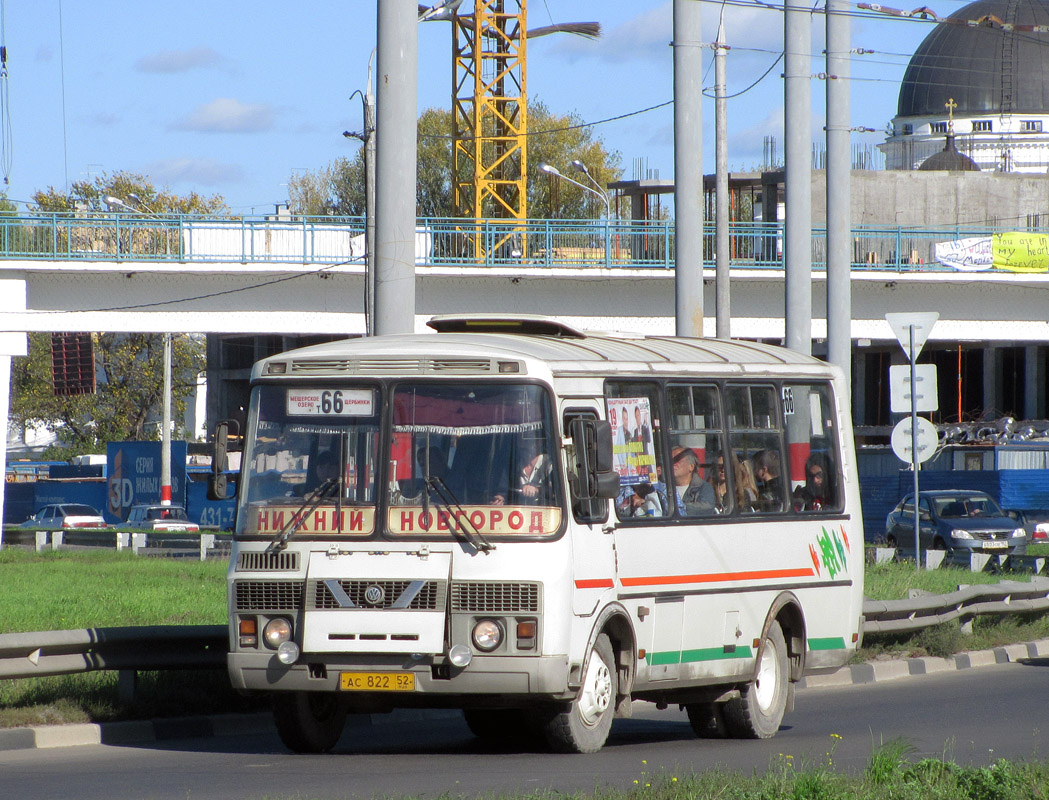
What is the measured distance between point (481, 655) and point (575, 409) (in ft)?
5.41

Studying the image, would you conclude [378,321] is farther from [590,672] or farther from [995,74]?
[995,74]

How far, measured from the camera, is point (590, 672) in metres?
9.54

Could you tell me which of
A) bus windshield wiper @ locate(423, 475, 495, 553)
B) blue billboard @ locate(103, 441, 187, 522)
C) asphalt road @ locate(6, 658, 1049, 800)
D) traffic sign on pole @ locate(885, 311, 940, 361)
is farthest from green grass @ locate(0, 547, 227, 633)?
blue billboard @ locate(103, 441, 187, 522)

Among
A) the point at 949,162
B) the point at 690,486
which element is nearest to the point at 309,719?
the point at 690,486

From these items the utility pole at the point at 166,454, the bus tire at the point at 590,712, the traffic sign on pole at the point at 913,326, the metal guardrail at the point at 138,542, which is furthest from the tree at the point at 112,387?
the bus tire at the point at 590,712

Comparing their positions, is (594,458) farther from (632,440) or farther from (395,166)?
(395,166)

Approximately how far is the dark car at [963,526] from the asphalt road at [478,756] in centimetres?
1855

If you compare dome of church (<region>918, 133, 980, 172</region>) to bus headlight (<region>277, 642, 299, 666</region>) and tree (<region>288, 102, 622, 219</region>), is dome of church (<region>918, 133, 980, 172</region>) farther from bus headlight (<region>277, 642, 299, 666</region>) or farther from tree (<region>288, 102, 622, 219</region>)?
bus headlight (<region>277, 642, 299, 666</region>)

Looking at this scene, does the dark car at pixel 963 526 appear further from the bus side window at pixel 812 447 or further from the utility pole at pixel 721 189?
the bus side window at pixel 812 447

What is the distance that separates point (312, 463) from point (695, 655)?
289 cm

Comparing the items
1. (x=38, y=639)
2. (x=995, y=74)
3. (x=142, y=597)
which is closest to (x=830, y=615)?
(x=38, y=639)

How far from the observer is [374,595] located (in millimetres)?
9094

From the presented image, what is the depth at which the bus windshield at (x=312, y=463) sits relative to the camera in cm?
936

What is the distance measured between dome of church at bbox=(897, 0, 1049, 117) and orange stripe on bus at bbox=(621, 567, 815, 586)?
284ft
